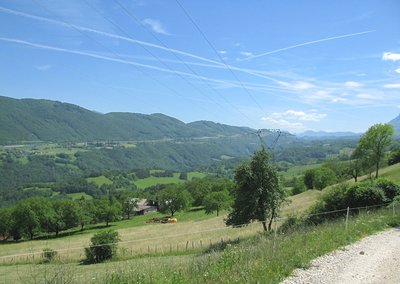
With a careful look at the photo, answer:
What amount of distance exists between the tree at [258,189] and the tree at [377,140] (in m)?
41.8

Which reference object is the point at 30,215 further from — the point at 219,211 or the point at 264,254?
the point at 264,254

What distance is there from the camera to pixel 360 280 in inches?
406

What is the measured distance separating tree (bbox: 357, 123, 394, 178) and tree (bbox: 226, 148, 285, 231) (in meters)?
41.8

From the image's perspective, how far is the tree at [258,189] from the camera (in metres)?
35.3

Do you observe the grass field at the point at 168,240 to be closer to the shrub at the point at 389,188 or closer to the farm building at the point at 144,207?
Result: the shrub at the point at 389,188

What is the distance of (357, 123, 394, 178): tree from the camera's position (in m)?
69.0

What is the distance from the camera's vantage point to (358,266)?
1173cm

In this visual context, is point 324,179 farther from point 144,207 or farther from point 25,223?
point 144,207

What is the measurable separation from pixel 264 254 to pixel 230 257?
53.2 inches

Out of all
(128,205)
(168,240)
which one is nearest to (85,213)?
(128,205)

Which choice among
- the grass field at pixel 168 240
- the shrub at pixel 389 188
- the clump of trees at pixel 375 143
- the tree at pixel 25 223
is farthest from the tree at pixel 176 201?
the shrub at pixel 389 188

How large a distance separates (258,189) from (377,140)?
45.8m

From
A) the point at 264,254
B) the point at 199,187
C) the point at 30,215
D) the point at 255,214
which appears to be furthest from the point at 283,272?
the point at 199,187

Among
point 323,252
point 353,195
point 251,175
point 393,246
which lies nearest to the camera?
point 323,252
